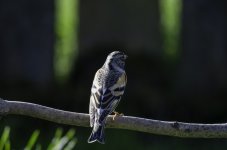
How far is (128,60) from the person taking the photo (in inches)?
430

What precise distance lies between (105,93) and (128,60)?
13.6 feet

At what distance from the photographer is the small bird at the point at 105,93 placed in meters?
6.14

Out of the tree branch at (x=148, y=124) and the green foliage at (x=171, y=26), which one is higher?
the tree branch at (x=148, y=124)

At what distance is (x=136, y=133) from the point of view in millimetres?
10094

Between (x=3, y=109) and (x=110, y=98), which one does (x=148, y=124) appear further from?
(x=110, y=98)

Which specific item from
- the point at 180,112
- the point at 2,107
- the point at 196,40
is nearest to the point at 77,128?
the point at 180,112

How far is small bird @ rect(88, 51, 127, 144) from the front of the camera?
6142 millimetres

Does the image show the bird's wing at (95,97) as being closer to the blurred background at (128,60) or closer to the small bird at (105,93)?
the small bird at (105,93)

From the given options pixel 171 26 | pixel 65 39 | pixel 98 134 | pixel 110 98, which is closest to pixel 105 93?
pixel 110 98

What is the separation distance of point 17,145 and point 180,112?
2.46 meters

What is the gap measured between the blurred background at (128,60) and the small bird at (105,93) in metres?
2.65

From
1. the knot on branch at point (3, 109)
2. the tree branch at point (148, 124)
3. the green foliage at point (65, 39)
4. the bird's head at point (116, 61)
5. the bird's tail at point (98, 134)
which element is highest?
the knot on branch at point (3, 109)

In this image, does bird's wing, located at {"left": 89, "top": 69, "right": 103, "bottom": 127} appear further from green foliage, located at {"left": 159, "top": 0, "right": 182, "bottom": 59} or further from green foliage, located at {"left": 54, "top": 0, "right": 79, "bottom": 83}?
green foliage, located at {"left": 159, "top": 0, "right": 182, "bottom": 59}

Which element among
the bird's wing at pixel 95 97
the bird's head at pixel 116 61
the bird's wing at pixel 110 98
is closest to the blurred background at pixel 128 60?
the bird's head at pixel 116 61
